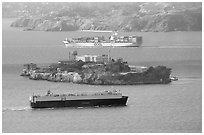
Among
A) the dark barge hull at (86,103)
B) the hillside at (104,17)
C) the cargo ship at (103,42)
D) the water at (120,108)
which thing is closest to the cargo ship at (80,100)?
the dark barge hull at (86,103)

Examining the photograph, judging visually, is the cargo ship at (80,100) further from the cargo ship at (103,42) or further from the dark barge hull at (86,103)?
the cargo ship at (103,42)

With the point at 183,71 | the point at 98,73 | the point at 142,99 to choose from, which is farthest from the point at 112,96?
the point at 183,71

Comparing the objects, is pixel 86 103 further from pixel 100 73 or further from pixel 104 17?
pixel 104 17

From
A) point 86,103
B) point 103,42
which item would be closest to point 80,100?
point 86,103

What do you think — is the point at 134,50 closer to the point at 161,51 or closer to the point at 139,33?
the point at 161,51

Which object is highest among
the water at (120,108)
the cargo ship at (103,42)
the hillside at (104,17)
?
the hillside at (104,17)
